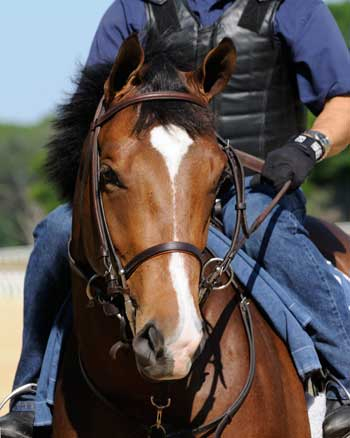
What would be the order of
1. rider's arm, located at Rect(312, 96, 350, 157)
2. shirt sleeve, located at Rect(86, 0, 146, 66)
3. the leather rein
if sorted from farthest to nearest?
shirt sleeve, located at Rect(86, 0, 146, 66) < rider's arm, located at Rect(312, 96, 350, 157) < the leather rein

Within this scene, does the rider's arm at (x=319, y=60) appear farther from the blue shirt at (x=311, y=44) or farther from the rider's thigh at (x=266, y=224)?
the rider's thigh at (x=266, y=224)

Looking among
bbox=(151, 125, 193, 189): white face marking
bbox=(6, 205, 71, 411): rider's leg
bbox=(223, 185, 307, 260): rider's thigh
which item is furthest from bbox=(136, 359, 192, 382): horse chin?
bbox=(6, 205, 71, 411): rider's leg

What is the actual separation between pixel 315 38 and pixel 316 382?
1851 millimetres

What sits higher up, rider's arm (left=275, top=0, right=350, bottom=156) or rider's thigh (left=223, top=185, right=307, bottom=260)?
rider's arm (left=275, top=0, right=350, bottom=156)

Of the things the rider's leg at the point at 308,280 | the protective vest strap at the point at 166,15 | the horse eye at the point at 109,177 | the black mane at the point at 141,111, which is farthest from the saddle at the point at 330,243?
the horse eye at the point at 109,177

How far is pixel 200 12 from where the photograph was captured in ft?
17.2

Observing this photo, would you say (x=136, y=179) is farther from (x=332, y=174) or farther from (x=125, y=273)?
(x=332, y=174)

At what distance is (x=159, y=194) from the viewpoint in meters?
3.63

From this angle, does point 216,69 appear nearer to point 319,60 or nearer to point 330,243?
point 319,60

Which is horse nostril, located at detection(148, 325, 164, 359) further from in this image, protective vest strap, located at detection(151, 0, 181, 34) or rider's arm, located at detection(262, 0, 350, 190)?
protective vest strap, located at detection(151, 0, 181, 34)

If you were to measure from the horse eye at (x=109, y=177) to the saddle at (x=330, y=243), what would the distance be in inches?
86.8

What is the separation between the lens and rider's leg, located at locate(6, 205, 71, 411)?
482 cm

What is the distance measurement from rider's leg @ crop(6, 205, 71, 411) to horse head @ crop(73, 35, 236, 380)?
896 millimetres

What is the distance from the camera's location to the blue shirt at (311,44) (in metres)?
5.13
